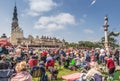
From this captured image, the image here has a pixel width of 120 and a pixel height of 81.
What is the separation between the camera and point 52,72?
13773 mm

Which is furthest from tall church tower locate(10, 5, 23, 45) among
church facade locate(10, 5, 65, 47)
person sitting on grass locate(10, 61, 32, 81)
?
person sitting on grass locate(10, 61, 32, 81)

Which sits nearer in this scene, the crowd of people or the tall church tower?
the crowd of people

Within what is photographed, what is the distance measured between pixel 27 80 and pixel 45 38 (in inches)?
7155

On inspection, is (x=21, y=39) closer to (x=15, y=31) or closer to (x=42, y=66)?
(x=15, y=31)

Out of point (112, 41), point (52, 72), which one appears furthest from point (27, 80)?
point (112, 41)

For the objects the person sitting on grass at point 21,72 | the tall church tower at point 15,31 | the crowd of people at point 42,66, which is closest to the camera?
the person sitting on grass at point 21,72

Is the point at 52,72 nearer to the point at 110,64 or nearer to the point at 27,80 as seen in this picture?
the point at 110,64

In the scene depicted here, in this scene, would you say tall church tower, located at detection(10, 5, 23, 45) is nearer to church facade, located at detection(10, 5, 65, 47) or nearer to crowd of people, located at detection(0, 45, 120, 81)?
church facade, located at detection(10, 5, 65, 47)

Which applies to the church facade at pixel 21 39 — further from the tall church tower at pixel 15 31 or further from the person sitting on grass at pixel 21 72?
the person sitting on grass at pixel 21 72

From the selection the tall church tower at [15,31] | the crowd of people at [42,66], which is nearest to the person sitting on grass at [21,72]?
the crowd of people at [42,66]

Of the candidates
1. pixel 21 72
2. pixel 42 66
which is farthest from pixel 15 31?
pixel 21 72

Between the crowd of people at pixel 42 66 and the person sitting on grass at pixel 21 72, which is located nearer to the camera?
the person sitting on grass at pixel 21 72

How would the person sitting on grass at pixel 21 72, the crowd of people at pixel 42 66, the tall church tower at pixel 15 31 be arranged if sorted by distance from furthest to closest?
the tall church tower at pixel 15 31, the crowd of people at pixel 42 66, the person sitting on grass at pixel 21 72

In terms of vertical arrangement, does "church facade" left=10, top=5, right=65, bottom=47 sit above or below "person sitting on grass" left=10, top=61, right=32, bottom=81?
above
